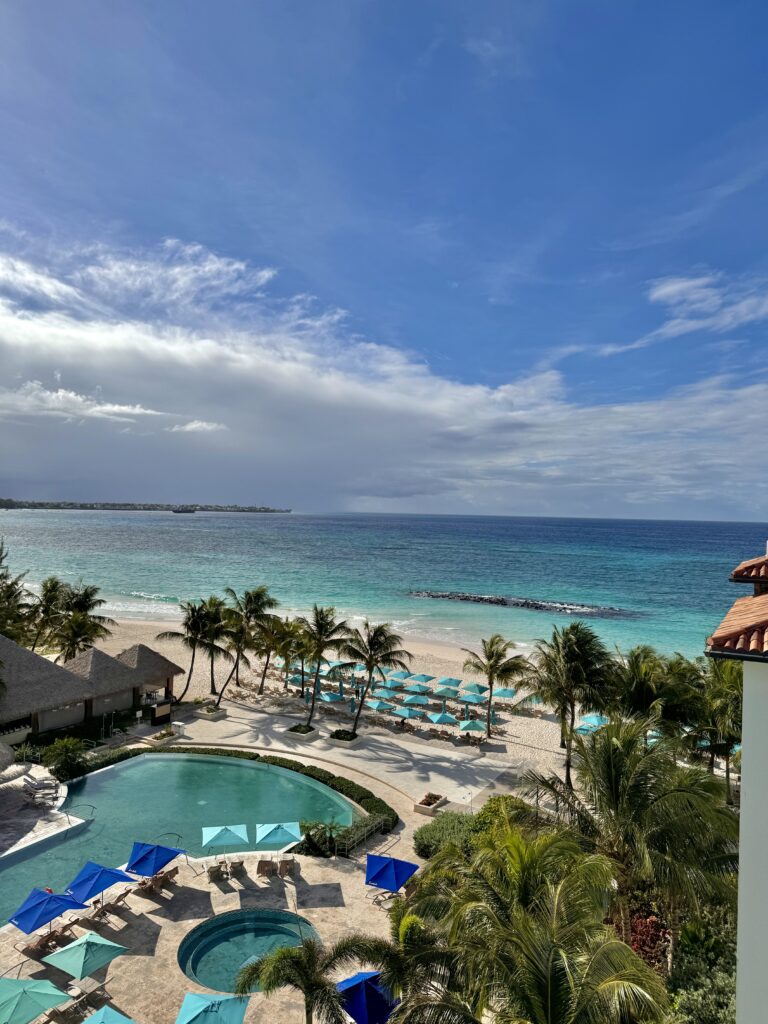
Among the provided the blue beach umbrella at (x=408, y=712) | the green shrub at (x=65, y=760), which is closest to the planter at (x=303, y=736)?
the blue beach umbrella at (x=408, y=712)

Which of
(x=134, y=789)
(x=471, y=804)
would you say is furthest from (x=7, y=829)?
(x=471, y=804)

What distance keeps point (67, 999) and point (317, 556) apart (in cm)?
Answer: 11849

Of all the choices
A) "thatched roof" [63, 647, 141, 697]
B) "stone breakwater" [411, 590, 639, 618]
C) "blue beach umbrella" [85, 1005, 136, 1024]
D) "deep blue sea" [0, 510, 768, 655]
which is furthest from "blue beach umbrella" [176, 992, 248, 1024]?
"stone breakwater" [411, 590, 639, 618]

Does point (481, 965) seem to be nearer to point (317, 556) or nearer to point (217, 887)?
point (217, 887)

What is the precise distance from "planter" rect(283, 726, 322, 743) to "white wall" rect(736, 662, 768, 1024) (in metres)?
24.1

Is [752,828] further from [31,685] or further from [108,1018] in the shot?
[31,685]

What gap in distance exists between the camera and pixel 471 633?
60.7m

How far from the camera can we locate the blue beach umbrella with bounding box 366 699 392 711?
106ft

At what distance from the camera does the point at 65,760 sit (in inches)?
888

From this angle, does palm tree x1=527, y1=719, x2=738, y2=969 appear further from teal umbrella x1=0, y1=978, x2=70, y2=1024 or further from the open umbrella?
the open umbrella

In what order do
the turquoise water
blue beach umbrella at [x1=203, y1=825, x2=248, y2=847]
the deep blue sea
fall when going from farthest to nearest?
the deep blue sea
the turquoise water
blue beach umbrella at [x1=203, y1=825, x2=248, y2=847]

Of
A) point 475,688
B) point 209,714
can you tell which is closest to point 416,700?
point 475,688

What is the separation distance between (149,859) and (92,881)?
1451 millimetres

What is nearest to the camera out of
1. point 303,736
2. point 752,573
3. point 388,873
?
point 752,573
